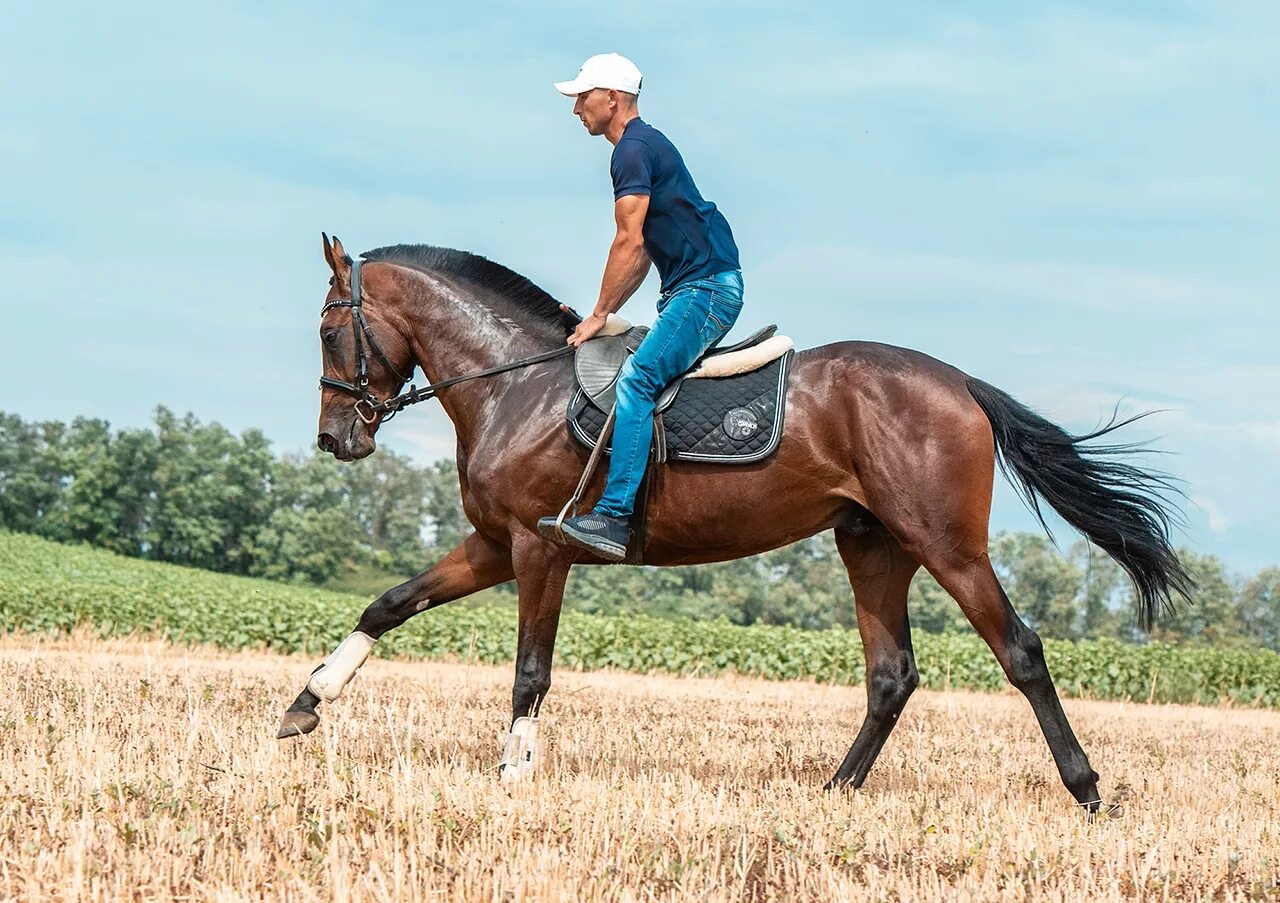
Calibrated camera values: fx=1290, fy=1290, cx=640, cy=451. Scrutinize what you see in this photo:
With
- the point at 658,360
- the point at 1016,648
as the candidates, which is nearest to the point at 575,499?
the point at 658,360

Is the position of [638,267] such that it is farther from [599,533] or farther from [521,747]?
[521,747]

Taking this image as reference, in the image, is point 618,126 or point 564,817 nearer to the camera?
point 564,817

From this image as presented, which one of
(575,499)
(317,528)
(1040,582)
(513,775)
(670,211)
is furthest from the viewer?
(317,528)

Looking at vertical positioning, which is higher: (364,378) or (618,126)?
(618,126)

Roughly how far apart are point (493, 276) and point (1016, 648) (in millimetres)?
3471

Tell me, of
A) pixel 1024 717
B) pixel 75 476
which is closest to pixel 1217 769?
pixel 1024 717

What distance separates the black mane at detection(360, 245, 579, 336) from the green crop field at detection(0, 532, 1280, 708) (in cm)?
1178

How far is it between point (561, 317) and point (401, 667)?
10.1 metres

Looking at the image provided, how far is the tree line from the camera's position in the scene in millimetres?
52438

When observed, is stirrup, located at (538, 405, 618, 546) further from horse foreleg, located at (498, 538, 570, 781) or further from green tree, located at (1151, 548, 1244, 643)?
green tree, located at (1151, 548, 1244, 643)

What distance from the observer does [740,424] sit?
6.52 metres

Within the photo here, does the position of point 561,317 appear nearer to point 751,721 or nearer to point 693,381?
point 693,381

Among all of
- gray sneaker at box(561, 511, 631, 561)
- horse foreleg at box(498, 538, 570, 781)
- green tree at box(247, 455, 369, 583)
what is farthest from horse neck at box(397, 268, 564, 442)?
green tree at box(247, 455, 369, 583)

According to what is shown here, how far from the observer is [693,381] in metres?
6.70
